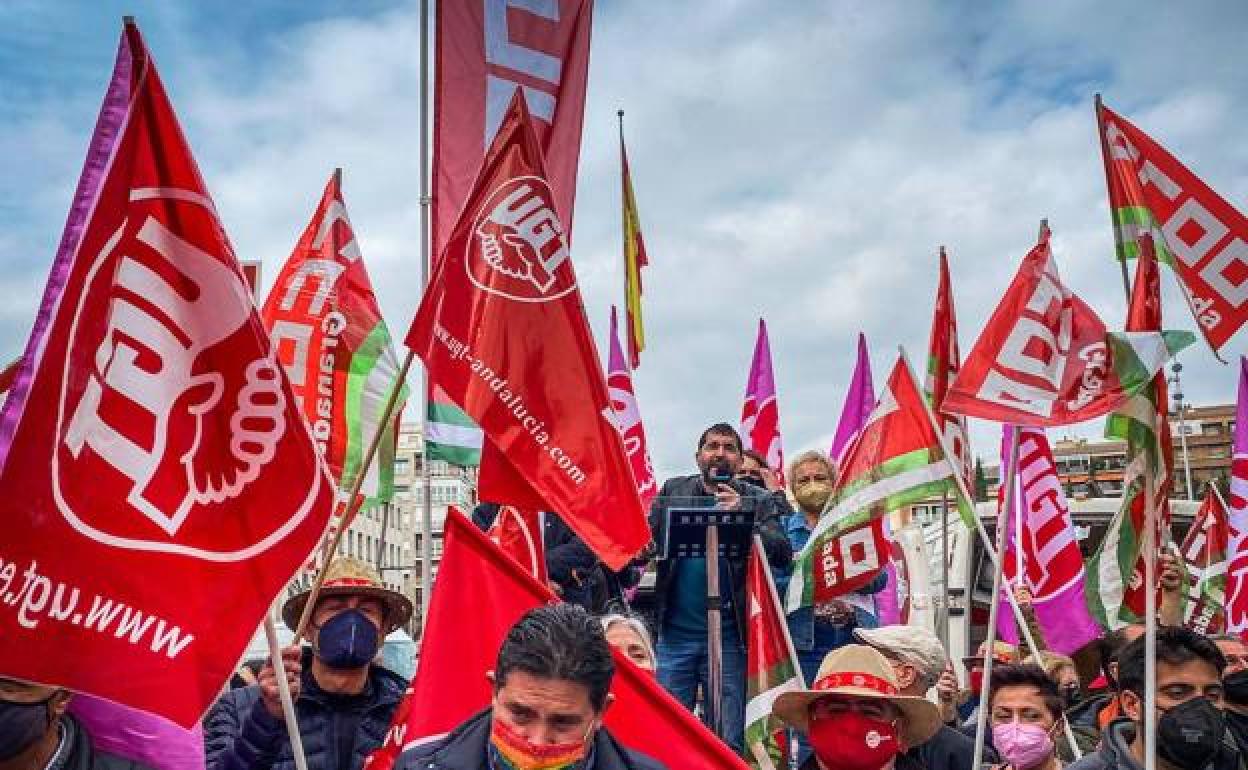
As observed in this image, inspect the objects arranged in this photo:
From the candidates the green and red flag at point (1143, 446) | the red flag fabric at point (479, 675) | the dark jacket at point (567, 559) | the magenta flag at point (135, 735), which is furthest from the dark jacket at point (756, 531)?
the magenta flag at point (135, 735)

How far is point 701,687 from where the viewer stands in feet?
22.4

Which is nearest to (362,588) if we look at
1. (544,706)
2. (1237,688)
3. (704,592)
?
(544,706)

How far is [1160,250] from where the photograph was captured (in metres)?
7.37

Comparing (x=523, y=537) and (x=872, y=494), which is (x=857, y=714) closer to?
(x=523, y=537)

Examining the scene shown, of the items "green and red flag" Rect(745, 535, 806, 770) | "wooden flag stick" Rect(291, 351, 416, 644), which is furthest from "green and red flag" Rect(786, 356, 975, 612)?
"wooden flag stick" Rect(291, 351, 416, 644)

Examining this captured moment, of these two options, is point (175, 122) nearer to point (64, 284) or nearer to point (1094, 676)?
point (64, 284)

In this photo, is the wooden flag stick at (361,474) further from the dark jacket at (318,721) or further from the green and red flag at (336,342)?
the green and red flag at (336,342)

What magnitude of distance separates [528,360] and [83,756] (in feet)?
6.90

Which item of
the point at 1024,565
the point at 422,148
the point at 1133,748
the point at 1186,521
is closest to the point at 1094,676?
the point at 1024,565

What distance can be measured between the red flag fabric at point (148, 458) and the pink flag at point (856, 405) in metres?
7.24

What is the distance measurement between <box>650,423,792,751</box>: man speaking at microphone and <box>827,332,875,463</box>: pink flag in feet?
12.3

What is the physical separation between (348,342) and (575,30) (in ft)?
7.11

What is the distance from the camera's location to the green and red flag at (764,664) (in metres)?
5.87

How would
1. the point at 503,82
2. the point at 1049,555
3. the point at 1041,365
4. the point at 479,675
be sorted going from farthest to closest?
the point at 1049,555, the point at 503,82, the point at 1041,365, the point at 479,675
